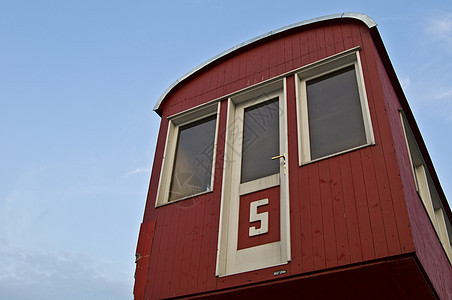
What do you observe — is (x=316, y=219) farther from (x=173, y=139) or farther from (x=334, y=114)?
(x=173, y=139)

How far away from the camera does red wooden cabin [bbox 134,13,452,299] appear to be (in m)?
5.37

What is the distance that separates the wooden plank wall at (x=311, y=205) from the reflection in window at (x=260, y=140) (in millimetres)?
375

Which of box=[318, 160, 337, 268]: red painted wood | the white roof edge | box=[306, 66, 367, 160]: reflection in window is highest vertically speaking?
the white roof edge

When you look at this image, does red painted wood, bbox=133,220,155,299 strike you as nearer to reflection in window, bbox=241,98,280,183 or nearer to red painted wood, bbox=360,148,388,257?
reflection in window, bbox=241,98,280,183

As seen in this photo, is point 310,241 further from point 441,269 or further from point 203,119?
point 203,119

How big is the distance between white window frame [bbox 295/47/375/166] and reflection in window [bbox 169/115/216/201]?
5.30 feet

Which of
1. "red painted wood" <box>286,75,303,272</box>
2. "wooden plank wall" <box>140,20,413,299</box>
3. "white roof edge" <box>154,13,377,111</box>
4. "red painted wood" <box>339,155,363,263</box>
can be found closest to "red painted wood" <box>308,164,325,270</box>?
"wooden plank wall" <box>140,20,413,299</box>

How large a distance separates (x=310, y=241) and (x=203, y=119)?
3.63 meters

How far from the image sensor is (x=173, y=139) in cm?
855

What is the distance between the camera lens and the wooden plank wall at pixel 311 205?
5.33 m

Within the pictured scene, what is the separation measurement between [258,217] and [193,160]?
2030 millimetres

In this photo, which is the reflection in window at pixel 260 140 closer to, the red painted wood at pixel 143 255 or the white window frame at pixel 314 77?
the white window frame at pixel 314 77

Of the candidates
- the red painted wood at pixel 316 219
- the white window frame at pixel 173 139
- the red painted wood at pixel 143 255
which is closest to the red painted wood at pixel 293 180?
the red painted wood at pixel 316 219

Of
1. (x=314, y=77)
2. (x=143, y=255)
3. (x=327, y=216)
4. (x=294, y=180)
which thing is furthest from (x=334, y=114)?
(x=143, y=255)
